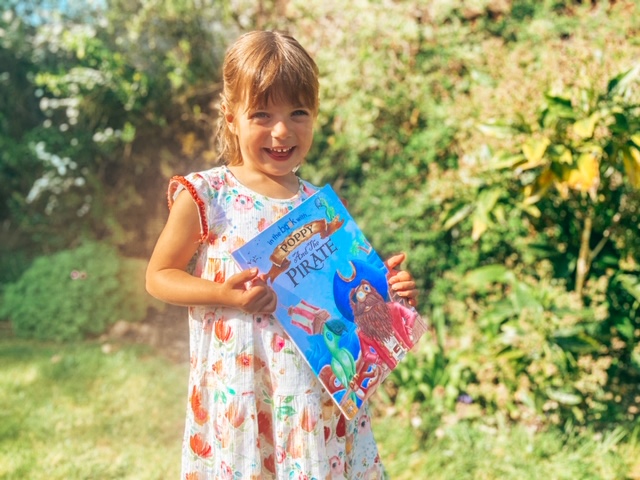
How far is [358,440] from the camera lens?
2.00m

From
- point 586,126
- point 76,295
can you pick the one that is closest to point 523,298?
point 586,126

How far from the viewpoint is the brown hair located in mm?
1712

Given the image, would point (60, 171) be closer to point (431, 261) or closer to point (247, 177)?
point (431, 261)

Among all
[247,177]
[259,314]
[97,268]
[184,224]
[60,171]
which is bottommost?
[259,314]

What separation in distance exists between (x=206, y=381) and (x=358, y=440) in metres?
0.49

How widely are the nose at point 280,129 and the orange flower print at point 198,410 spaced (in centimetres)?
69

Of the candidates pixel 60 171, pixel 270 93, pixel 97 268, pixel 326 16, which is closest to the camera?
pixel 270 93

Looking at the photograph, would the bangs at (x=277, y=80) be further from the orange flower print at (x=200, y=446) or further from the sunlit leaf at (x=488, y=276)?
the sunlit leaf at (x=488, y=276)

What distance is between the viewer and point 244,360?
1.75 m

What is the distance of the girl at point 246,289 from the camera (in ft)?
5.71

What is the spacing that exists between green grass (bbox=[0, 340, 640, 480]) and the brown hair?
6.68 feet

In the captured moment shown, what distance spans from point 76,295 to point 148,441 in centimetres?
229

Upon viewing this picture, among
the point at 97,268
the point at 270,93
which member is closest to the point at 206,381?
the point at 270,93

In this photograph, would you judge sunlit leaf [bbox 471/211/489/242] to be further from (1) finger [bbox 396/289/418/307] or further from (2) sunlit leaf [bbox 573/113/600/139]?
(1) finger [bbox 396/289/418/307]
